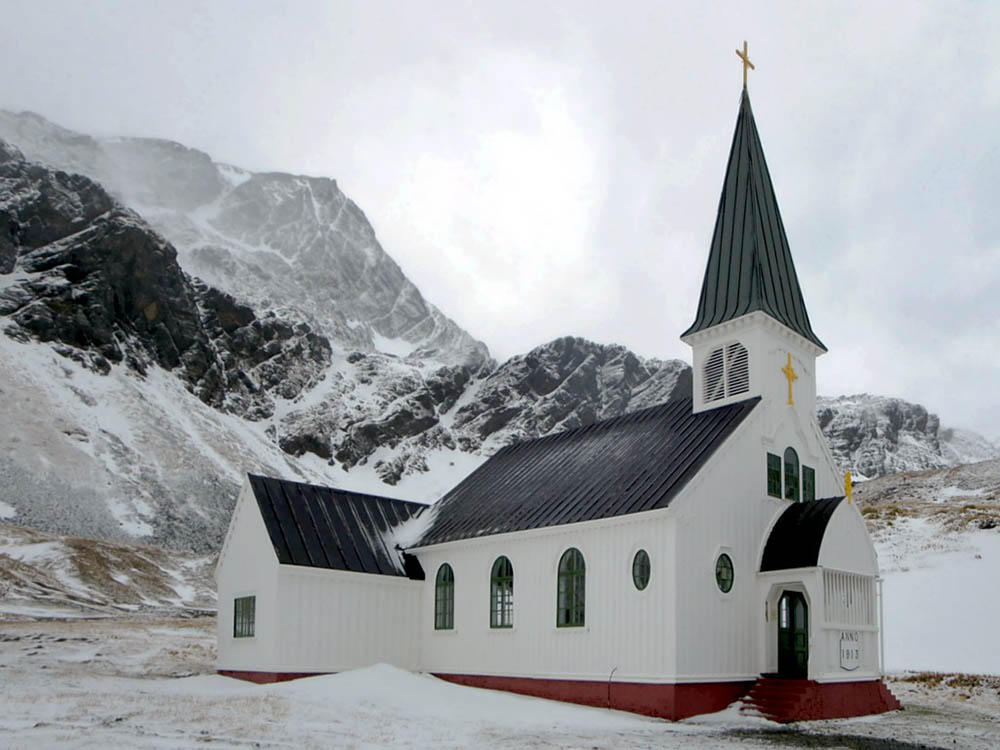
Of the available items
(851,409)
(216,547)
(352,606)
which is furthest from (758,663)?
(851,409)

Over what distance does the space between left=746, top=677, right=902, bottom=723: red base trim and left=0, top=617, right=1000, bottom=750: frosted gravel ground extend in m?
0.46

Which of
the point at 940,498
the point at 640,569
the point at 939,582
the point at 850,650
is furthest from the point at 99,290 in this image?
the point at 850,650

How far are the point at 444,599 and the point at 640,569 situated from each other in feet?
24.8

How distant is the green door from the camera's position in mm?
Result: 21844

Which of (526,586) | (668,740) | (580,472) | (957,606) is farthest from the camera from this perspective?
(957,606)

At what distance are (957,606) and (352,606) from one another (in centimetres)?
2243

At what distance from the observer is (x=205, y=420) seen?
357ft

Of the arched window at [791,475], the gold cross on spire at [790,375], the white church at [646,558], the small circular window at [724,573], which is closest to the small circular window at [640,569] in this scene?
the white church at [646,558]

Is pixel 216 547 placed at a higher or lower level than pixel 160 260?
lower

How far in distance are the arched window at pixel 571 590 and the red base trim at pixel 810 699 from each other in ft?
13.7

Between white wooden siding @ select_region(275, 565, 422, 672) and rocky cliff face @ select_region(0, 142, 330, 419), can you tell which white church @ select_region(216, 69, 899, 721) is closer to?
white wooden siding @ select_region(275, 565, 422, 672)

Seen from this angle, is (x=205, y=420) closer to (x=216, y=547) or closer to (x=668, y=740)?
(x=216, y=547)

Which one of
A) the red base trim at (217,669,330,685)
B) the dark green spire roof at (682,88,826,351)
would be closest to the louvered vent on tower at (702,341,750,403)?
the dark green spire roof at (682,88,826,351)

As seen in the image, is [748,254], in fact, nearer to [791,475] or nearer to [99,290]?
[791,475]
